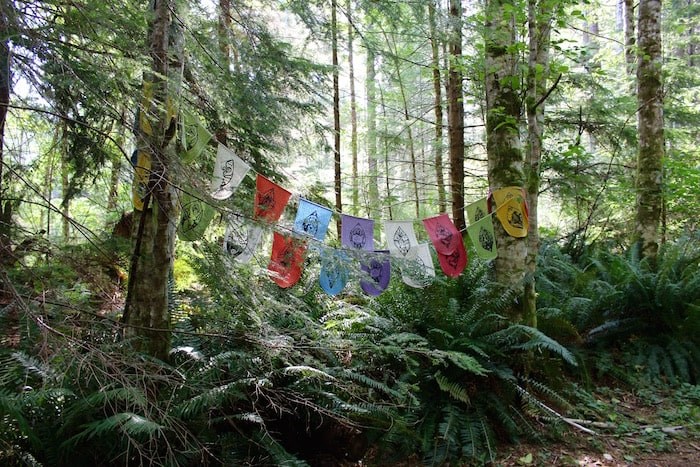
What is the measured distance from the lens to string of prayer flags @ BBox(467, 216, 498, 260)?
4.54 meters

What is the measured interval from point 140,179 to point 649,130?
6504mm

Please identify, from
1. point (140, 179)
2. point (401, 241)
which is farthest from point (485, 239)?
point (140, 179)

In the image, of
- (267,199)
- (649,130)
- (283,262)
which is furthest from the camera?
(649,130)

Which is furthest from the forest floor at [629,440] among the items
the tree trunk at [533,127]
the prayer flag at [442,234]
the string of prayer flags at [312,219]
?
the string of prayer flags at [312,219]

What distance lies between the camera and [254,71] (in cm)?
418

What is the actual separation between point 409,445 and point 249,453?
120 cm

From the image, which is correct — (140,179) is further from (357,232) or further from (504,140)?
(504,140)

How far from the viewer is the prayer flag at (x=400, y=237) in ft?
15.6

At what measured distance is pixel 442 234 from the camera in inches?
191

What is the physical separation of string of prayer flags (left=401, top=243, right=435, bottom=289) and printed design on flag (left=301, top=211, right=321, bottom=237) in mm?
870

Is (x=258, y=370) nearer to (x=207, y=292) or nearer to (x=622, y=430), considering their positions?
(x=207, y=292)

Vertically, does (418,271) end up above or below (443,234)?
below

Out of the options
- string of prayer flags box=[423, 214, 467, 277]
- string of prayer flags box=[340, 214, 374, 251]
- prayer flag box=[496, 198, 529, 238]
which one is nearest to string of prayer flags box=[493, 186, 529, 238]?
prayer flag box=[496, 198, 529, 238]

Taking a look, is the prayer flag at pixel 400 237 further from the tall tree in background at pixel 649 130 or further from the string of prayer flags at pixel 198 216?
the tall tree in background at pixel 649 130
